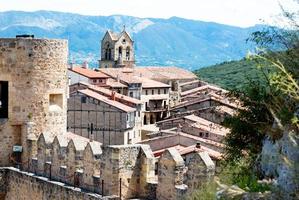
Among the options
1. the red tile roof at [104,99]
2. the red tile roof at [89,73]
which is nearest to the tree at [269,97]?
the red tile roof at [104,99]

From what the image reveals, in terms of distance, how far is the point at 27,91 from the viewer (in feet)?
62.4

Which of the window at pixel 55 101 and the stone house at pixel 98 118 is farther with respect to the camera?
the stone house at pixel 98 118

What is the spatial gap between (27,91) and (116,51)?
89.2 metres

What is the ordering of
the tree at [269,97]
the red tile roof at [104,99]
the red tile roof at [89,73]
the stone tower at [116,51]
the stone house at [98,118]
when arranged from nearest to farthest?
the tree at [269,97]
the stone house at [98,118]
the red tile roof at [104,99]
the red tile roof at [89,73]
the stone tower at [116,51]

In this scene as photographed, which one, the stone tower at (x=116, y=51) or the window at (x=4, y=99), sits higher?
the stone tower at (x=116, y=51)

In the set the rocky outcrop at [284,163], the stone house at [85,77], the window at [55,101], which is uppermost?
the stone house at [85,77]

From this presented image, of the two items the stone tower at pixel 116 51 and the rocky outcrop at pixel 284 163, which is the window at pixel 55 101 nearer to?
the rocky outcrop at pixel 284 163

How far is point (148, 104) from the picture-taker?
7738 centimetres

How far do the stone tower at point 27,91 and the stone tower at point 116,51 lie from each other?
8699cm

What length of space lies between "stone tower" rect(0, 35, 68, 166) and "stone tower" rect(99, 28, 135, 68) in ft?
285

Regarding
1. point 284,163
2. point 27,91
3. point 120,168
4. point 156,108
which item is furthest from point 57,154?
point 156,108

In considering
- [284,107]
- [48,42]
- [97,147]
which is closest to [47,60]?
[48,42]

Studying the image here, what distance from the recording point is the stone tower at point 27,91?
747 inches

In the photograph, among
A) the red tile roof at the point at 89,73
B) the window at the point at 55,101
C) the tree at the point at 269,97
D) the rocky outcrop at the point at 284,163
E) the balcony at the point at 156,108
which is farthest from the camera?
the balcony at the point at 156,108
